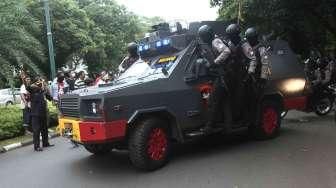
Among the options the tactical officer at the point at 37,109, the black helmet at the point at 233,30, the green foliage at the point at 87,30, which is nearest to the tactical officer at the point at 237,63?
the black helmet at the point at 233,30

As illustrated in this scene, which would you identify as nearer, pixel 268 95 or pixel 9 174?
pixel 9 174

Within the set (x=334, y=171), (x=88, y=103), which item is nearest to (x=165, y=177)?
(x=88, y=103)

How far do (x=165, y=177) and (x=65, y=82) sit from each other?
9.26 metres

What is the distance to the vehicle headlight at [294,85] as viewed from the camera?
11008 millimetres

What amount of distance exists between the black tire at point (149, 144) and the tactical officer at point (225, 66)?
3.17 ft

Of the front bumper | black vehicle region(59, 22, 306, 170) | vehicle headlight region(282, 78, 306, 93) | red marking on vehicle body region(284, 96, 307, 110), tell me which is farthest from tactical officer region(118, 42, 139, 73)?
red marking on vehicle body region(284, 96, 307, 110)

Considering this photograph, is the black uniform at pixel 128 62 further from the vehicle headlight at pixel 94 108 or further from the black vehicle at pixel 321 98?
the black vehicle at pixel 321 98

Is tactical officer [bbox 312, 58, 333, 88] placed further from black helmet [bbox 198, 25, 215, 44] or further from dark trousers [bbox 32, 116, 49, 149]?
dark trousers [bbox 32, 116, 49, 149]

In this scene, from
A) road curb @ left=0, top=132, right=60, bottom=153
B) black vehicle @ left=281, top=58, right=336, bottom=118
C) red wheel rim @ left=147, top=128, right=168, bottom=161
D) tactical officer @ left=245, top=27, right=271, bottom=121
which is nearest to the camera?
red wheel rim @ left=147, top=128, right=168, bottom=161

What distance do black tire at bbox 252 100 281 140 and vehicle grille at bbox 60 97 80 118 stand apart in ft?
11.7

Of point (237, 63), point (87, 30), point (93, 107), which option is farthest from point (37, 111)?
point (87, 30)

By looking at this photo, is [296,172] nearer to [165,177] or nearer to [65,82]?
[165,177]

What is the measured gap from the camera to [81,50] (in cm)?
4100

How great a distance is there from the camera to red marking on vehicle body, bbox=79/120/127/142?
7.88m
